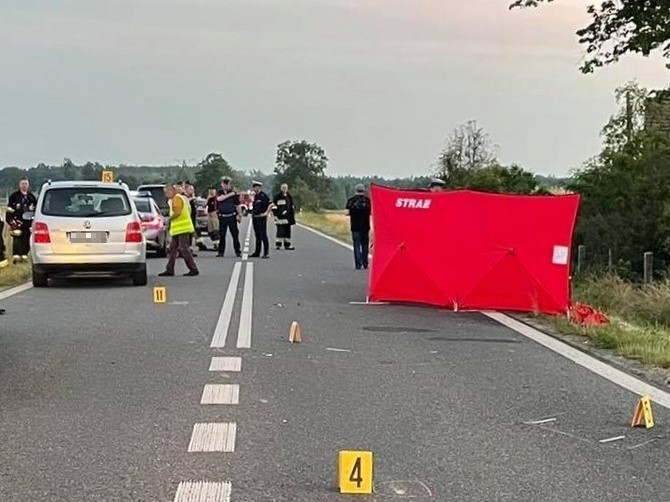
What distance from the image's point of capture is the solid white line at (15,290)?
1650cm

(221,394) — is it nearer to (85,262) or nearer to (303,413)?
(303,413)

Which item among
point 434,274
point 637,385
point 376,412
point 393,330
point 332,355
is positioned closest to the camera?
point 376,412

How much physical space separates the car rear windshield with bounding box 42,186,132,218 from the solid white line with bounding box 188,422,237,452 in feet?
36.5

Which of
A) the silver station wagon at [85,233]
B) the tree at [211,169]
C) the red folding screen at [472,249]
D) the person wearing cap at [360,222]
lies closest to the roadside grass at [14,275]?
A: the silver station wagon at [85,233]

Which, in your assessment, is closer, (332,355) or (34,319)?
(332,355)

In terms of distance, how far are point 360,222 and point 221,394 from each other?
48.5 feet

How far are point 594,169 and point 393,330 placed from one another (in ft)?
59.7

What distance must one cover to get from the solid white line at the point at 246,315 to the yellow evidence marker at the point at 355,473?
519 centimetres

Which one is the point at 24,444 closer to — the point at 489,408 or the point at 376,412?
the point at 376,412

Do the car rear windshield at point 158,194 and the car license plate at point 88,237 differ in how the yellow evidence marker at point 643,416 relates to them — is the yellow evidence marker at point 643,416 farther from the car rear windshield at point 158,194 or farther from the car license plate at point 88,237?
the car rear windshield at point 158,194

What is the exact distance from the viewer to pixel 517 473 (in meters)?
6.14

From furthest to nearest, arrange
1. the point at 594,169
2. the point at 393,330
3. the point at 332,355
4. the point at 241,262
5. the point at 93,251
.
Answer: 1. the point at 594,169
2. the point at 241,262
3. the point at 93,251
4. the point at 393,330
5. the point at 332,355

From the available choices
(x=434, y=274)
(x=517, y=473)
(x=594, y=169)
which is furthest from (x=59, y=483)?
(x=594, y=169)

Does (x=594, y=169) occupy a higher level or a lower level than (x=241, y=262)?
higher
